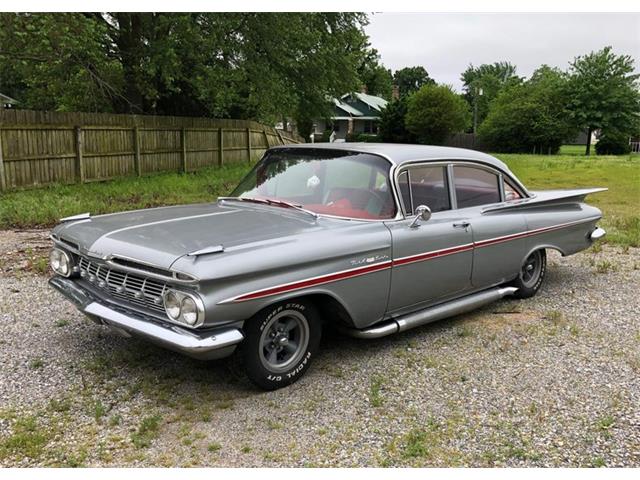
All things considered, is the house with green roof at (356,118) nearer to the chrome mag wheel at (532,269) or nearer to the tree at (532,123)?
the tree at (532,123)

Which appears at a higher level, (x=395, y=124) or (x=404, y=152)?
(x=395, y=124)

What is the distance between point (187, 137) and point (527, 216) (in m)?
14.6

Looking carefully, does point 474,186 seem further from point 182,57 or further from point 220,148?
point 220,148

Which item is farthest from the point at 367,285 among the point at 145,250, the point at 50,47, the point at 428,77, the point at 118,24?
the point at 428,77

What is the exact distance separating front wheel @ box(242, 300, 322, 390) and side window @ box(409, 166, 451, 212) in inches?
55.9

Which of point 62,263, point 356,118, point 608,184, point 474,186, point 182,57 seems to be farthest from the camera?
point 356,118

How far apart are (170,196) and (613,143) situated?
40438 mm

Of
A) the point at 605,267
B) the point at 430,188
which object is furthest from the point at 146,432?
the point at 605,267

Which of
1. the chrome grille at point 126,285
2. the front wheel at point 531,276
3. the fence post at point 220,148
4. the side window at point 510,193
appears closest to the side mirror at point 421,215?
the side window at point 510,193

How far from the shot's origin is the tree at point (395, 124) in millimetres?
48344

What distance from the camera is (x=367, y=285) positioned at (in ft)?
13.9

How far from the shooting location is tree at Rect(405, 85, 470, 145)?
150ft

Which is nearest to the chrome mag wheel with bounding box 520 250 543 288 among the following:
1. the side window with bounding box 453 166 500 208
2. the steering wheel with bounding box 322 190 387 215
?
the side window with bounding box 453 166 500 208

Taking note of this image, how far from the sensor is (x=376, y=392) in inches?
155
